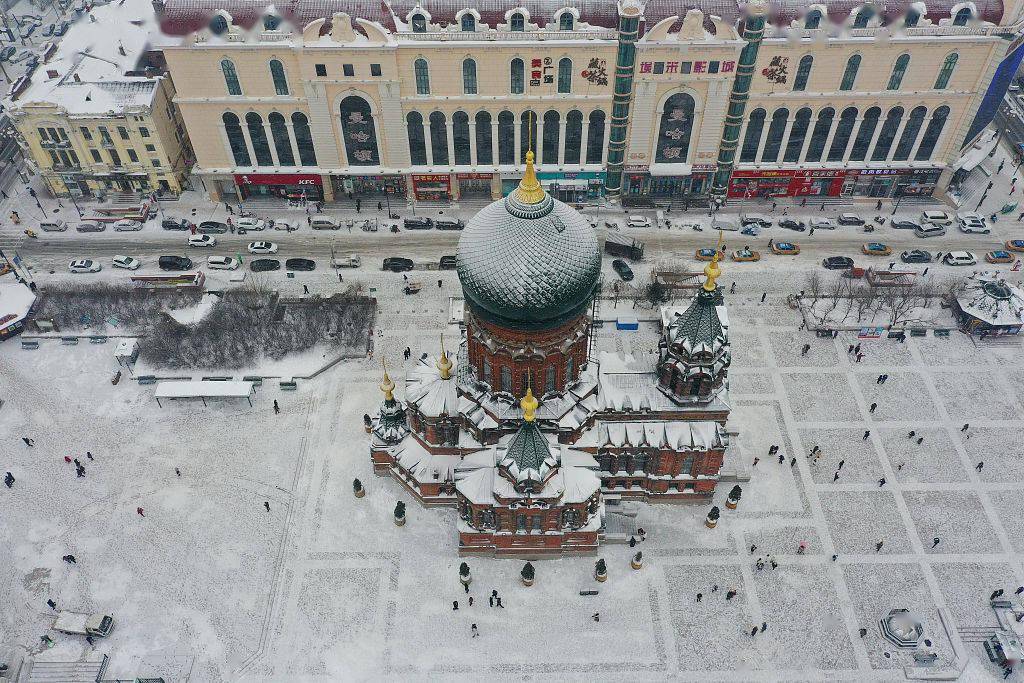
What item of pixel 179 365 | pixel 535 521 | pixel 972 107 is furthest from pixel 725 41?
pixel 179 365

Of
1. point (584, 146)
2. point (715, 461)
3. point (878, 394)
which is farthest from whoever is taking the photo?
point (584, 146)

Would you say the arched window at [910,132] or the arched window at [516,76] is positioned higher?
the arched window at [516,76]

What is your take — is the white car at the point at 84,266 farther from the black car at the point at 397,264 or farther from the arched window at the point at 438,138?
the arched window at the point at 438,138

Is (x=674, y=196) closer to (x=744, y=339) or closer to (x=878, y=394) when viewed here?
(x=744, y=339)

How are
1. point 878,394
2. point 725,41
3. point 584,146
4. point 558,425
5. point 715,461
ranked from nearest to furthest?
point 558,425 < point 715,461 < point 878,394 < point 725,41 < point 584,146

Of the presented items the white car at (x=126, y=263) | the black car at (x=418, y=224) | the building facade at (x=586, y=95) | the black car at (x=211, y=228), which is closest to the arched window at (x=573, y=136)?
Answer: the building facade at (x=586, y=95)

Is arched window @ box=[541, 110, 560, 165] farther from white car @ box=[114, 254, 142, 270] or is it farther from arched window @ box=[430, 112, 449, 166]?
white car @ box=[114, 254, 142, 270]
